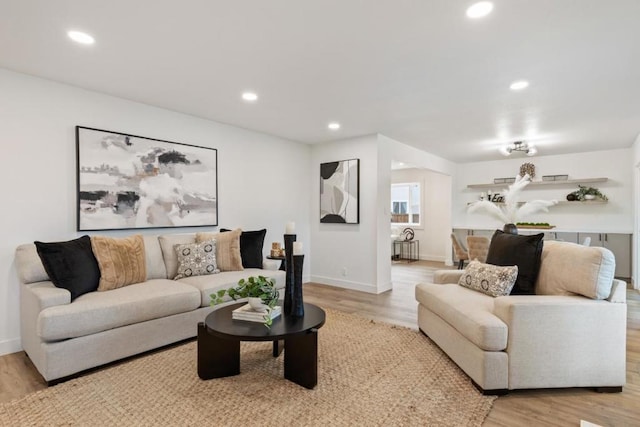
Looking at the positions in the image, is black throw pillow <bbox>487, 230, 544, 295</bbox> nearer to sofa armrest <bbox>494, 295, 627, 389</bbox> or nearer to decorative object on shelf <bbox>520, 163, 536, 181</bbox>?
sofa armrest <bbox>494, 295, 627, 389</bbox>

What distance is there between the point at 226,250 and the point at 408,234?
5.91m

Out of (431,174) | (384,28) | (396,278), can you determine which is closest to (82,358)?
(384,28)

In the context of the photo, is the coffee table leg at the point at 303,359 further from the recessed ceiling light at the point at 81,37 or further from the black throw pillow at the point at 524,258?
the recessed ceiling light at the point at 81,37

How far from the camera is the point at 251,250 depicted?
157 inches

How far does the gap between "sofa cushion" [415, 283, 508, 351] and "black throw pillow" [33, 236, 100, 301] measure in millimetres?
2809

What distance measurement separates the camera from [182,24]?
215 centimetres

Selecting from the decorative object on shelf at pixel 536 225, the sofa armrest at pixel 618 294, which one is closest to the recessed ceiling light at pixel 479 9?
the sofa armrest at pixel 618 294

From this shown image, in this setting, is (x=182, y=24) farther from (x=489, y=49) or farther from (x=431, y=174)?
(x=431, y=174)

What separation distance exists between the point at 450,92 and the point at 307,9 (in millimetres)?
1867

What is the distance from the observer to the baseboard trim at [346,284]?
5.03 metres

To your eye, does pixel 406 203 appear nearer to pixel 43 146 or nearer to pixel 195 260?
pixel 195 260

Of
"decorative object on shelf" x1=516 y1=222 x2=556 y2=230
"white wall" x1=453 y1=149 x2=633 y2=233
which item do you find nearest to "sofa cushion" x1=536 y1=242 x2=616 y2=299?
"decorative object on shelf" x1=516 y1=222 x2=556 y2=230

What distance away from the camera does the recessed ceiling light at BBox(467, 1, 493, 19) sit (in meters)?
1.90

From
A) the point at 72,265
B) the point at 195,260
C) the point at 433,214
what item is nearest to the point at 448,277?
the point at 195,260
